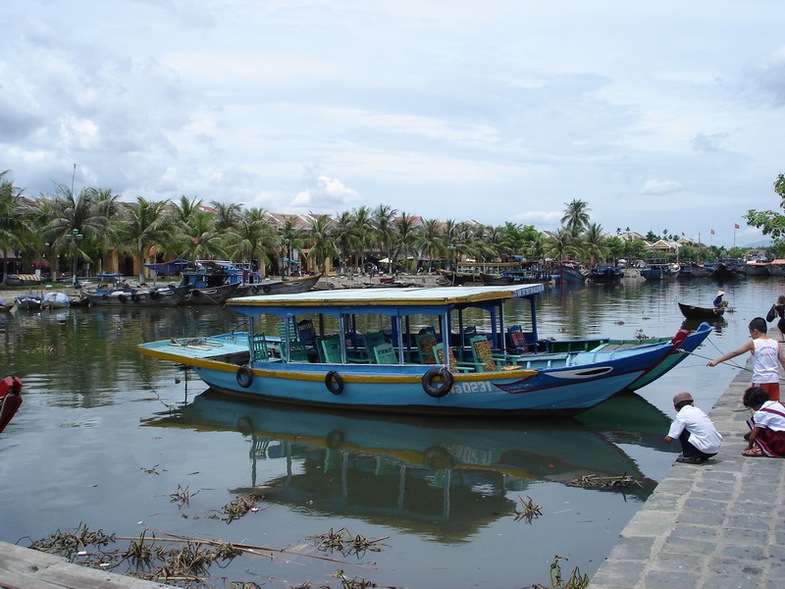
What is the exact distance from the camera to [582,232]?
284 feet

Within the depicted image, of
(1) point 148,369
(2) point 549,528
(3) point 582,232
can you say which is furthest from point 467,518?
(3) point 582,232

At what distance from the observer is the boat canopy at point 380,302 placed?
12.2 metres

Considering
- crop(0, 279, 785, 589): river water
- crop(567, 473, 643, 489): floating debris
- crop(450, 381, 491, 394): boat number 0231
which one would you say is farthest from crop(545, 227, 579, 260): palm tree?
crop(567, 473, 643, 489): floating debris

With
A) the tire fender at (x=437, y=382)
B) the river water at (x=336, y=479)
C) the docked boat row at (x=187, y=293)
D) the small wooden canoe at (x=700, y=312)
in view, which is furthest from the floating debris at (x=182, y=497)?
the docked boat row at (x=187, y=293)

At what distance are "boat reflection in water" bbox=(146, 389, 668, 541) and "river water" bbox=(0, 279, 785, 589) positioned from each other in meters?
0.04

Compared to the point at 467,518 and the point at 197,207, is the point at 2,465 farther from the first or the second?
the point at 197,207

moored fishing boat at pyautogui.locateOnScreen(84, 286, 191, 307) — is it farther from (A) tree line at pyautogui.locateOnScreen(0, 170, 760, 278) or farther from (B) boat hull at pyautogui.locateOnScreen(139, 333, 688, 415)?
(B) boat hull at pyautogui.locateOnScreen(139, 333, 688, 415)

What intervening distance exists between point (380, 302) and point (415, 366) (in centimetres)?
126

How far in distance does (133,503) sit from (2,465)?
9.84ft

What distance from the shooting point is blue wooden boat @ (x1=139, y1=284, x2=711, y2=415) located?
11492 mm

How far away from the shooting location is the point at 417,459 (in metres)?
10.8

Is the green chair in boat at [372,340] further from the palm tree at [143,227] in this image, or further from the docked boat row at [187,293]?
the palm tree at [143,227]

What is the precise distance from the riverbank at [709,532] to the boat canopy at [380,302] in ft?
17.2

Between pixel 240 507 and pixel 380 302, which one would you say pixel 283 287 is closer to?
pixel 380 302
